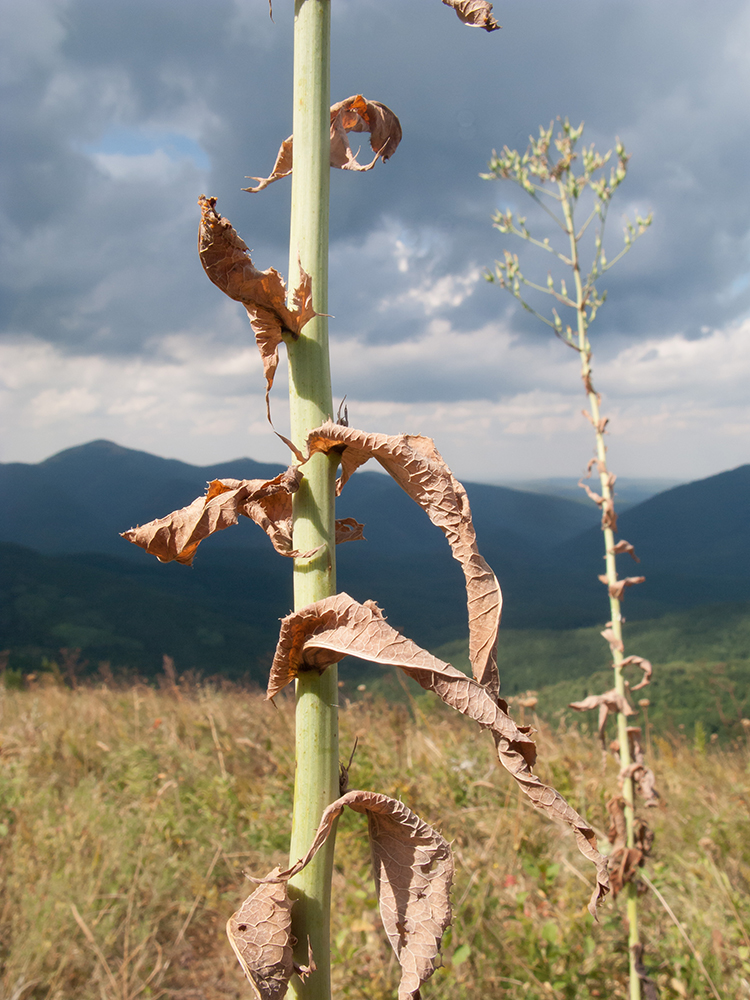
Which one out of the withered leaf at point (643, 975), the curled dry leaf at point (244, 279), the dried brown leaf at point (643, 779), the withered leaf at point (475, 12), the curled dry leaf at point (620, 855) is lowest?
the withered leaf at point (643, 975)

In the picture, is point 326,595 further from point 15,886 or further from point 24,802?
point 24,802

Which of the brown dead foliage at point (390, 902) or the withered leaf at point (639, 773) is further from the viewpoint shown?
the withered leaf at point (639, 773)

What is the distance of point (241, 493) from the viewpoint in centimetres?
89

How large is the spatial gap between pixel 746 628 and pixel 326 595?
18.8m

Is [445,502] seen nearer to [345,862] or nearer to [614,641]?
[614,641]

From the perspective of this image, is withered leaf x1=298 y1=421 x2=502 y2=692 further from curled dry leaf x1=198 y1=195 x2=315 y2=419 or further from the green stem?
the green stem

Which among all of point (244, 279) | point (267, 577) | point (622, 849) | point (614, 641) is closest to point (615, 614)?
point (614, 641)

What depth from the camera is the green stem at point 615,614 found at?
2.27 meters

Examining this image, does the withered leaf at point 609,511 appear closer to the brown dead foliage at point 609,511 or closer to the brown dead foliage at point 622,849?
the brown dead foliage at point 609,511

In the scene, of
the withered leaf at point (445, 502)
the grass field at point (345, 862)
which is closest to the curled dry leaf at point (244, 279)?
the withered leaf at point (445, 502)

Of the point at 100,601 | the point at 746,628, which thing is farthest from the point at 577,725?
the point at 100,601

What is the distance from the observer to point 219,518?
88cm

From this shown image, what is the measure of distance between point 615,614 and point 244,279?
89.5 inches

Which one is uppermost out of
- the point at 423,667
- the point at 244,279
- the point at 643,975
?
the point at 244,279
